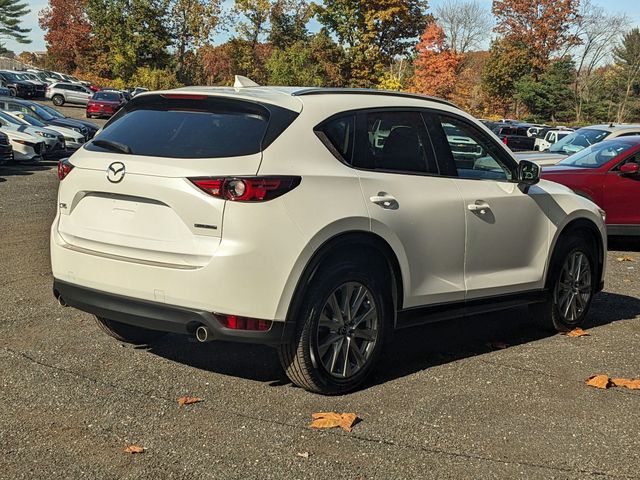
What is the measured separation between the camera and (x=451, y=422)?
439 cm

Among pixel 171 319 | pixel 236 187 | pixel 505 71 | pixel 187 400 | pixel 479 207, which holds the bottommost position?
pixel 187 400

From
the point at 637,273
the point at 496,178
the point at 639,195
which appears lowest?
the point at 637,273

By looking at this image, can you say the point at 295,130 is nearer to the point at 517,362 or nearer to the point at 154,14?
the point at 517,362

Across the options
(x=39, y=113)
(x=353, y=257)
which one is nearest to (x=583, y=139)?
(x=353, y=257)

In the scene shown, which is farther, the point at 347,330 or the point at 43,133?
the point at 43,133

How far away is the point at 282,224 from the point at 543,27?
73.0 meters

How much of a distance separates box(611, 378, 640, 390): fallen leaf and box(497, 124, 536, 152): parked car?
24.8m

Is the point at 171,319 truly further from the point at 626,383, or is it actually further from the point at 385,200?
the point at 626,383

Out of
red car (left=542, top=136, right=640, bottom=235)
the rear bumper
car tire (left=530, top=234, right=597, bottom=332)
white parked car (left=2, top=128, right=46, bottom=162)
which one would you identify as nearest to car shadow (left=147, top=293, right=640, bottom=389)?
car tire (left=530, top=234, right=597, bottom=332)

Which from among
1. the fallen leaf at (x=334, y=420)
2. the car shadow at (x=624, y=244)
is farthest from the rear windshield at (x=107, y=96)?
the fallen leaf at (x=334, y=420)

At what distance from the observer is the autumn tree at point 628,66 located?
6475 centimetres

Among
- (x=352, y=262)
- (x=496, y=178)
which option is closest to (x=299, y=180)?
(x=352, y=262)

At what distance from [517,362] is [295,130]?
7.74ft

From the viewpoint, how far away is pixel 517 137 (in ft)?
97.7
